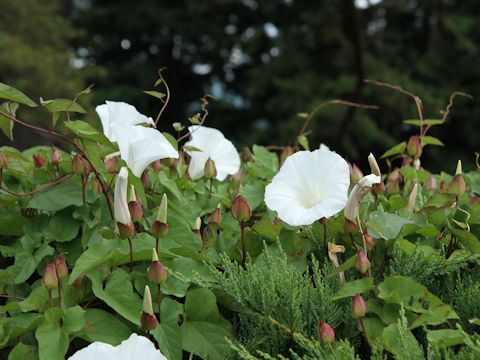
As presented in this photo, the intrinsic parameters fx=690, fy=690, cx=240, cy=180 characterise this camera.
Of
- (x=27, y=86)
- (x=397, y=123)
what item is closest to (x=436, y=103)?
(x=397, y=123)

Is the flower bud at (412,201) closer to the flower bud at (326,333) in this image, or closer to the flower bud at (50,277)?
the flower bud at (326,333)

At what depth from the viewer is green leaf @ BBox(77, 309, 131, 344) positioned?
112 centimetres

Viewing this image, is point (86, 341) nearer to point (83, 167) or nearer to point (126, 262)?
point (126, 262)

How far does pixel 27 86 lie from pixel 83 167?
897cm

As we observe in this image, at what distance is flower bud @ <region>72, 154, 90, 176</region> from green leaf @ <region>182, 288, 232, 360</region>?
0.36 m

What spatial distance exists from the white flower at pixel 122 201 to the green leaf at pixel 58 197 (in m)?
0.23

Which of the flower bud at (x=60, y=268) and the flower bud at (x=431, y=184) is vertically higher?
the flower bud at (x=60, y=268)

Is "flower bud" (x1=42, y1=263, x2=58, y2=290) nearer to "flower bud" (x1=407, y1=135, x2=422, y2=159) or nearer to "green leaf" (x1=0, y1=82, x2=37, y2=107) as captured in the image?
"green leaf" (x1=0, y1=82, x2=37, y2=107)

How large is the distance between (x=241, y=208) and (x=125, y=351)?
0.34 m

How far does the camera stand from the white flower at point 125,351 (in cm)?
99

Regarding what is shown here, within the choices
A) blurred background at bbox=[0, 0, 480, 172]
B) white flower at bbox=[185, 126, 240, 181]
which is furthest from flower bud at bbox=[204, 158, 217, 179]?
blurred background at bbox=[0, 0, 480, 172]

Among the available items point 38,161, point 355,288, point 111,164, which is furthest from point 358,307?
point 38,161

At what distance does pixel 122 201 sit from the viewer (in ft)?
3.83

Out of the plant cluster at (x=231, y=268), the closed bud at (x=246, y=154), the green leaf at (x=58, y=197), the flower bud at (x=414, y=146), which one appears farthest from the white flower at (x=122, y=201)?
the closed bud at (x=246, y=154)
